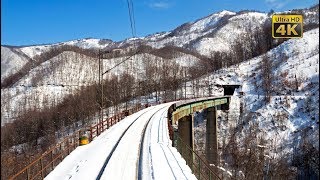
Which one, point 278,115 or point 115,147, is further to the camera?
point 278,115

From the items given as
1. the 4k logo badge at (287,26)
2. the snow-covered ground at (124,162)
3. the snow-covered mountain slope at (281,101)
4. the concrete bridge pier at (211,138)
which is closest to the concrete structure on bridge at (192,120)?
the concrete bridge pier at (211,138)

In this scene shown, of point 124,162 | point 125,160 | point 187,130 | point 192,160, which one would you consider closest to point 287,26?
point 192,160

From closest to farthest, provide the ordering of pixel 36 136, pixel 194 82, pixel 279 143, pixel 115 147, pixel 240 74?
pixel 115 147, pixel 279 143, pixel 36 136, pixel 240 74, pixel 194 82

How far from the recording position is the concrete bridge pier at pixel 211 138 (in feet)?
203

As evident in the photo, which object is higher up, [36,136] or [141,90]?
[141,90]

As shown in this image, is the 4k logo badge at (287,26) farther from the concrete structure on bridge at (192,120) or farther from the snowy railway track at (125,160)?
the concrete structure on bridge at (192,120)

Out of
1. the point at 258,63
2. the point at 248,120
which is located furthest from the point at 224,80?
the point at 248,120

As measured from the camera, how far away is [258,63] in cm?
12644

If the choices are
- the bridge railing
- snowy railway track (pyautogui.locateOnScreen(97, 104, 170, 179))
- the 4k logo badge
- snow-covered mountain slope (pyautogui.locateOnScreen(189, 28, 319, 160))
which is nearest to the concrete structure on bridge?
snow-covered mountain slope (pyautogui.locateOnScreen(189, 28, 319, 160))

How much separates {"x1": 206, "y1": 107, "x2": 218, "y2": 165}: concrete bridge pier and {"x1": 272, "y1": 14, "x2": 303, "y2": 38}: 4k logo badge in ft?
178

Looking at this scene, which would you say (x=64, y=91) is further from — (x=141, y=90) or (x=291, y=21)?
(x=291, y=21)

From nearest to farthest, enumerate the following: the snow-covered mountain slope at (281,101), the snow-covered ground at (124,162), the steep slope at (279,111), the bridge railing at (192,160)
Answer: the bridge railing at (192,160) → the snow-covered ground at (124,162) → the steep slope at (279,111) → the snow-covered mountain slope at (281,101)

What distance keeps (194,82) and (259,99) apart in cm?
4108

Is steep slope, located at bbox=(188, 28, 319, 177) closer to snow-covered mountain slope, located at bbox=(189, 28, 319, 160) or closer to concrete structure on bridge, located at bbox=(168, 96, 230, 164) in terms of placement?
snow-covered mountain slope, located at bbox=(189, 28, 319, 160)
